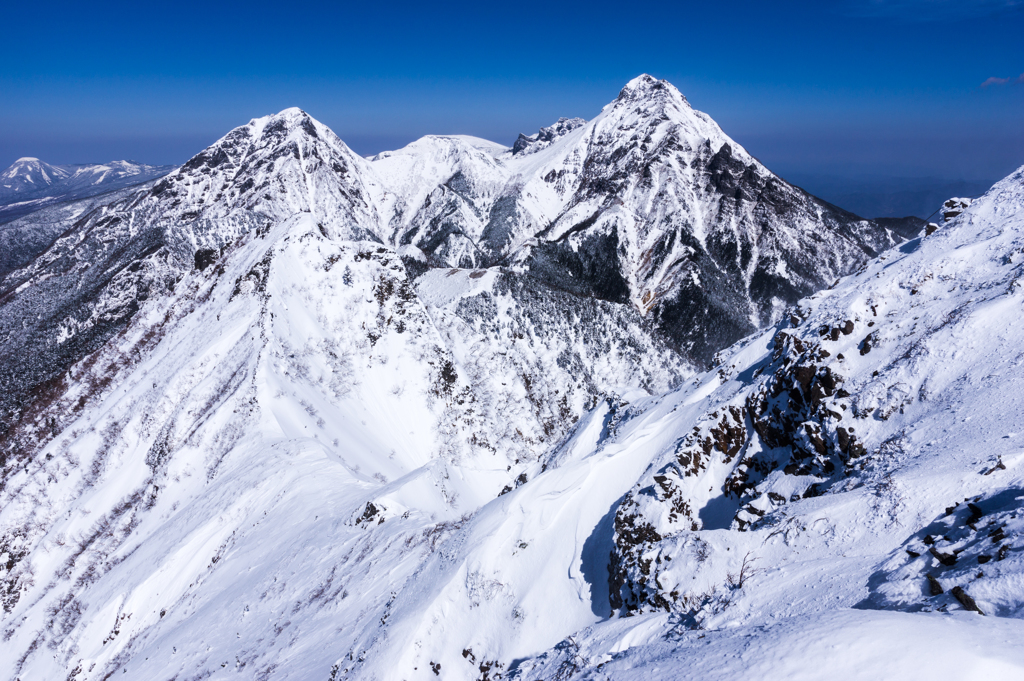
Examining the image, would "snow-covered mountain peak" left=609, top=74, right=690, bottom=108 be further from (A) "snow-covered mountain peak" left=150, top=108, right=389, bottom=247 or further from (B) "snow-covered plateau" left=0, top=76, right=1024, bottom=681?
(B) "snow-covered plateau" left=0, top=76, right=1024, bottom=681

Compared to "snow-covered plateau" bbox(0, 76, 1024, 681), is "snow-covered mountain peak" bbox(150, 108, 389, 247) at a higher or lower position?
higher

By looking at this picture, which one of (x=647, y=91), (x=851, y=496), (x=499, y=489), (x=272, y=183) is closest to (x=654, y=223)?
(x=647, y=91)

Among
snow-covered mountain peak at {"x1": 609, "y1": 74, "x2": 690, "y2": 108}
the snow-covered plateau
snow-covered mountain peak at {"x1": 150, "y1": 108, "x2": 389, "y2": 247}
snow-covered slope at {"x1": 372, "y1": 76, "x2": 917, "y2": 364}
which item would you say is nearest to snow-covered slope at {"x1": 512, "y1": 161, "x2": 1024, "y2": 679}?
the snow-covered plateau

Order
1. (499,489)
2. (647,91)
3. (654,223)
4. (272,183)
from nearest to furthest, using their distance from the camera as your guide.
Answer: (499,489) → (654,223) → (272,183) → (647,91)

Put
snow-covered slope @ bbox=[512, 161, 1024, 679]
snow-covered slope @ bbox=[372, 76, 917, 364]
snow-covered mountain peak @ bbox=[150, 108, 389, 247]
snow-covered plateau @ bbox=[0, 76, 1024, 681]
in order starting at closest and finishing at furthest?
snow-covered slope @ bbox=[512, 161, 1024, 679]
snow-covered plateau @ bbox=[0, 76, 1024, 681]
snow-covered slope @ bbox=[372, 76, 917, 364]
snow-covered mountain peak @ bbox=[150, 108, 389, 247]

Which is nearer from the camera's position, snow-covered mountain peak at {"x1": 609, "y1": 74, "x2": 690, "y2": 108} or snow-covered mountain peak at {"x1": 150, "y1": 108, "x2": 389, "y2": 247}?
snow-covered mountain peak at {"x1": 150, "y1": 108, "x2": 389, "y2": 247}

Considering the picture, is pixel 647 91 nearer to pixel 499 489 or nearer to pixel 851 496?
pixel 499 489

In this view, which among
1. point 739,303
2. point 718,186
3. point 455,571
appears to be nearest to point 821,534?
point 455,571

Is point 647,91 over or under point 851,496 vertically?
→ over
